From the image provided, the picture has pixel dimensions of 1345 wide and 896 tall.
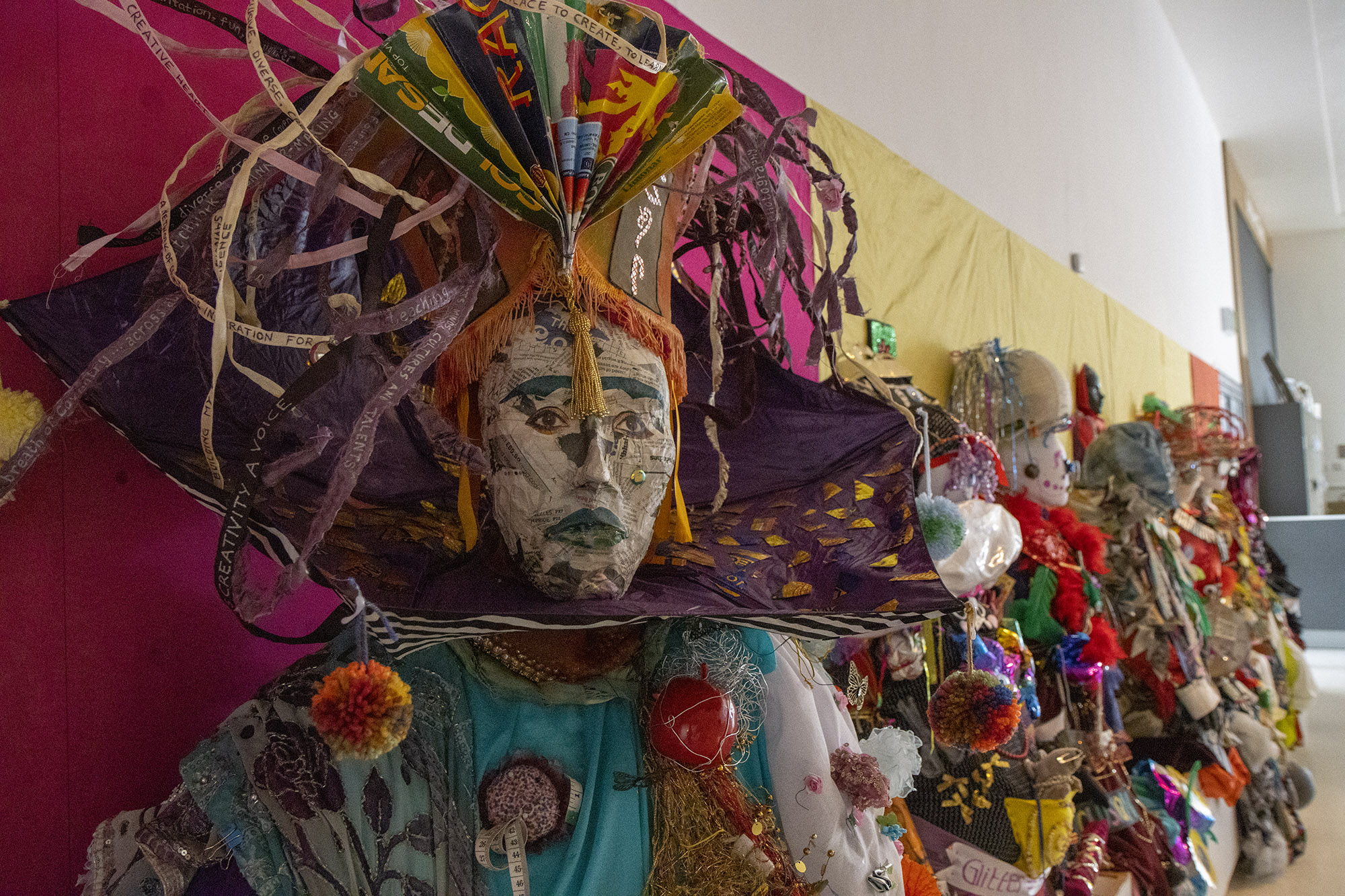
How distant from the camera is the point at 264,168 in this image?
83 cm

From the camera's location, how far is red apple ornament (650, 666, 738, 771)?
0.92m

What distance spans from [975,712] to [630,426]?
59 cm

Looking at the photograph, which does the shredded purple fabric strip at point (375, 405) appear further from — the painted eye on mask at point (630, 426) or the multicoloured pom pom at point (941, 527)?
the multicoloured pom pom at point (941, 527)

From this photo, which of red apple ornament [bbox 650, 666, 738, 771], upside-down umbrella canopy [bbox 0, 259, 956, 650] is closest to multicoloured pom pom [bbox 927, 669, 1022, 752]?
upside-down umbrella canopy [bbox 0, 259, 956, 650]

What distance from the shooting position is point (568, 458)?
885 millimetres

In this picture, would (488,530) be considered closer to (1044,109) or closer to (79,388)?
(79,388)

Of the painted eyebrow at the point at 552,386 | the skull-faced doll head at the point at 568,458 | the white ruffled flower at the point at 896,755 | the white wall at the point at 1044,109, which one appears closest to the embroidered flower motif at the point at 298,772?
the skull-faced doll head at the point at 568,458

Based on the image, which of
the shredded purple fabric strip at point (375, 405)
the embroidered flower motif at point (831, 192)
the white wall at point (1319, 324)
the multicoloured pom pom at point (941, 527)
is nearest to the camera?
the shredded purple fabric strip at point (375, 405)

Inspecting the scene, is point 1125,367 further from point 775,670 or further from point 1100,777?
point 775,670

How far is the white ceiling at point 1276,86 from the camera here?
18.1 ft

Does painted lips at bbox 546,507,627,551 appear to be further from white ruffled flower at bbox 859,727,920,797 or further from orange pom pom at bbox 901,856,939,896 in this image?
orange pom pom at bbox 901,856,939,896

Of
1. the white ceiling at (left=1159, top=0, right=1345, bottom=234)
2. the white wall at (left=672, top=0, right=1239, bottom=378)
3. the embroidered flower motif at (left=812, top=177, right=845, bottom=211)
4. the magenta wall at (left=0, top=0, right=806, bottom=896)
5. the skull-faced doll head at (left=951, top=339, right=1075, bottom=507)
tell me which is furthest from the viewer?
the white ceiling at (left=1159, top=0, right=1345, bottom=234)

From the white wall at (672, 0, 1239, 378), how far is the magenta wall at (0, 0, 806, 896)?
3.30 ft

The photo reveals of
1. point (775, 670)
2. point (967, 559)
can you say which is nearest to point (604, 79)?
point (775, 670)
